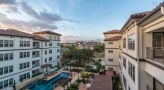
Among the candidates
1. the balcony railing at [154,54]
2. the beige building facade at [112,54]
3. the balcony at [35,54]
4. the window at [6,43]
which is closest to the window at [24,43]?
the window at [6,43]

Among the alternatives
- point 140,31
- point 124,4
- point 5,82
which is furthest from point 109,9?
point 5,82

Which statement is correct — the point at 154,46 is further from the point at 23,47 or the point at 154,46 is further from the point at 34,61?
the point at 34,61

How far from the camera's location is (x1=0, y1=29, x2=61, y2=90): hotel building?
63.3 ft

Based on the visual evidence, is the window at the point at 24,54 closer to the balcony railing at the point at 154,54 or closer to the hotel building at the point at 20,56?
the hotel building at the point at 20,56

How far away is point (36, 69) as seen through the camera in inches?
1101

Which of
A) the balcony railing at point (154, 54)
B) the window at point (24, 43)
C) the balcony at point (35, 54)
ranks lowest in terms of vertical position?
the balcony at point (35, 54)

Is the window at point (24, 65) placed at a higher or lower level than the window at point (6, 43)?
lower

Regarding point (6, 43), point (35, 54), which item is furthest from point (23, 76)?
point (6, 43)

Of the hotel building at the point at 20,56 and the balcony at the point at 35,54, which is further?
the balcony at the point at 35,54

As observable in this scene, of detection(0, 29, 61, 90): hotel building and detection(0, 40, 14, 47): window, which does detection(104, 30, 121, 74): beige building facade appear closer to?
detection(0, 29, 61, 90): hotel building

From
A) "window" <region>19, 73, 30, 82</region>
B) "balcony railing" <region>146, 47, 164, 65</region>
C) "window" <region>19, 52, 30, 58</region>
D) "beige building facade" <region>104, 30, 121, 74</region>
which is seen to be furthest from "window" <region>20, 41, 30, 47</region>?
"balcony railing" <region>146, 47, 164, 65</region>

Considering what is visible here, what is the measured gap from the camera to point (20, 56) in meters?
22.8

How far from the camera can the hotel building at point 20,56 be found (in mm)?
19281

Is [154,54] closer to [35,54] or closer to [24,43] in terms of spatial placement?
[24,43]
